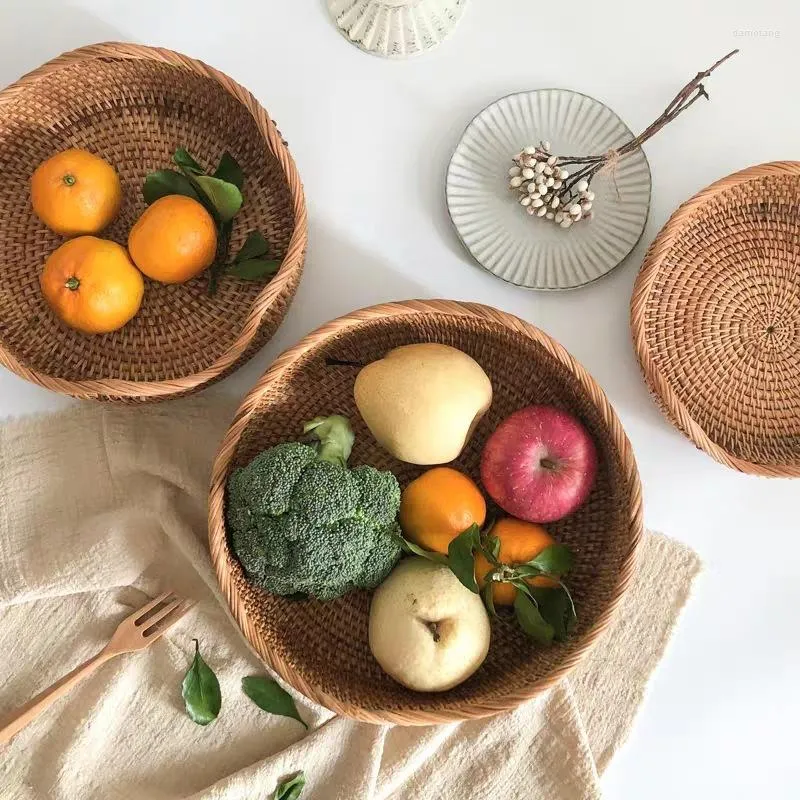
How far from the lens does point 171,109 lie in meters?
0.97

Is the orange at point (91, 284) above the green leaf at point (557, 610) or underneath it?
above

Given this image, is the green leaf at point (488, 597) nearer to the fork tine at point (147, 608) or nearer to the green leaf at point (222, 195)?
the fork tine at point (147, 608)

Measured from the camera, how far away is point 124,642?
0.92 meters

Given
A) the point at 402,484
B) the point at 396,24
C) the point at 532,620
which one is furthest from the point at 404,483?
the point at 396,24

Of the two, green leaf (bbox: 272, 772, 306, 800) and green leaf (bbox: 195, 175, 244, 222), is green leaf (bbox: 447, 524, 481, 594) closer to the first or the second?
green leaf (bbox: 272, 772, 306, 800)

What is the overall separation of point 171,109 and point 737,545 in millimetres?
900

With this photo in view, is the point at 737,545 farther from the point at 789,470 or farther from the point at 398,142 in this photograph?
the point at 398,142

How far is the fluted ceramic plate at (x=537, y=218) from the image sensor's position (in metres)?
0.95

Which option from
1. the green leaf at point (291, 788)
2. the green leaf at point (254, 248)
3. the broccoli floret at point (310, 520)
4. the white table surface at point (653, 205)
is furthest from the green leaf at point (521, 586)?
the green leaf at point (254, 248)

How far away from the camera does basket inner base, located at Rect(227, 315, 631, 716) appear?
86 cm

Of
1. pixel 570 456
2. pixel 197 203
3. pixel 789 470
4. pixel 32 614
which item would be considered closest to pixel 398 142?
pixel 197 203

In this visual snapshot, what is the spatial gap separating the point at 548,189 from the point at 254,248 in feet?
1.17

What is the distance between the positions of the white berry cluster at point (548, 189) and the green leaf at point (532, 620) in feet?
1.46

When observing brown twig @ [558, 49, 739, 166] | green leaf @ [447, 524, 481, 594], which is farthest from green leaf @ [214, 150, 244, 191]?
green leaf @ [447, 524, 481, 594]
